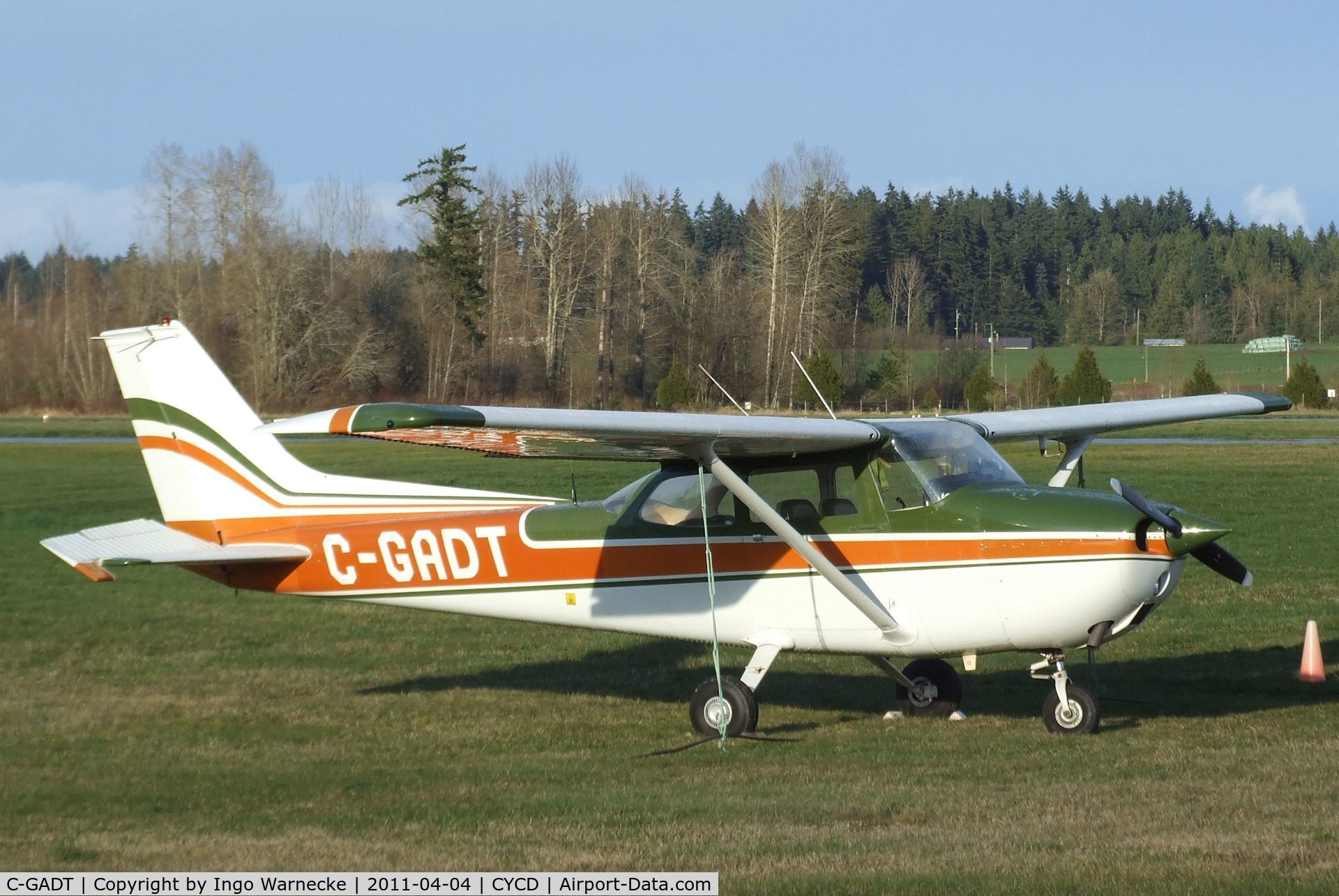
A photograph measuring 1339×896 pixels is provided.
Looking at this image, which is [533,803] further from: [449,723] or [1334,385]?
[1334,385]

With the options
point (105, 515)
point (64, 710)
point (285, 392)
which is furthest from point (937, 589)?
point (285, 392)

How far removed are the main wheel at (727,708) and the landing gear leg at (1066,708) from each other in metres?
1.86

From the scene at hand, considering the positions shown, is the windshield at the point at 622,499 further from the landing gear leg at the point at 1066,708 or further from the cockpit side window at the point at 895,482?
the landing gear leg at the point at 1066,708

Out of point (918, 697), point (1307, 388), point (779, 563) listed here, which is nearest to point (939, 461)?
point (779, 563)

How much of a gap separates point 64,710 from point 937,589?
20.3 feet

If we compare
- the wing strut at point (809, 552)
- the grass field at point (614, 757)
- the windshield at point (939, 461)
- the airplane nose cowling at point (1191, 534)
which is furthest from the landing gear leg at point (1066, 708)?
the windshield at point (939, 461)

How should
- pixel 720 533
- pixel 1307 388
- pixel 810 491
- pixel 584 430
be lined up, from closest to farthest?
1. pixel 584 430
2. pixel 810 491
3. pixel 720 533
4. pixel 1307 388

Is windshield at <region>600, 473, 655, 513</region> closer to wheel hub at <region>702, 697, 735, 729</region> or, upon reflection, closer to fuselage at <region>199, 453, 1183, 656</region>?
fuselage at <region>199, 453, 1183, 656</region>

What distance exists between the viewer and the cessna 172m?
8336mm

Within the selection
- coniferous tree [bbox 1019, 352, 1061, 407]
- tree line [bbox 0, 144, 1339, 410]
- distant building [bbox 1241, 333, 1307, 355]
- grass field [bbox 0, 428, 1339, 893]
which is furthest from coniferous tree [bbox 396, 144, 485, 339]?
distant building [bbox 1241, 333, 1307, 355]

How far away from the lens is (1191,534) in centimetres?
816

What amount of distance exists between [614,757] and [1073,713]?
2.88 meters

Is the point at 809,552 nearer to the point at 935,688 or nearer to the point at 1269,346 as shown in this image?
the point at 935,688

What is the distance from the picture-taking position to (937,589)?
28.8ft
